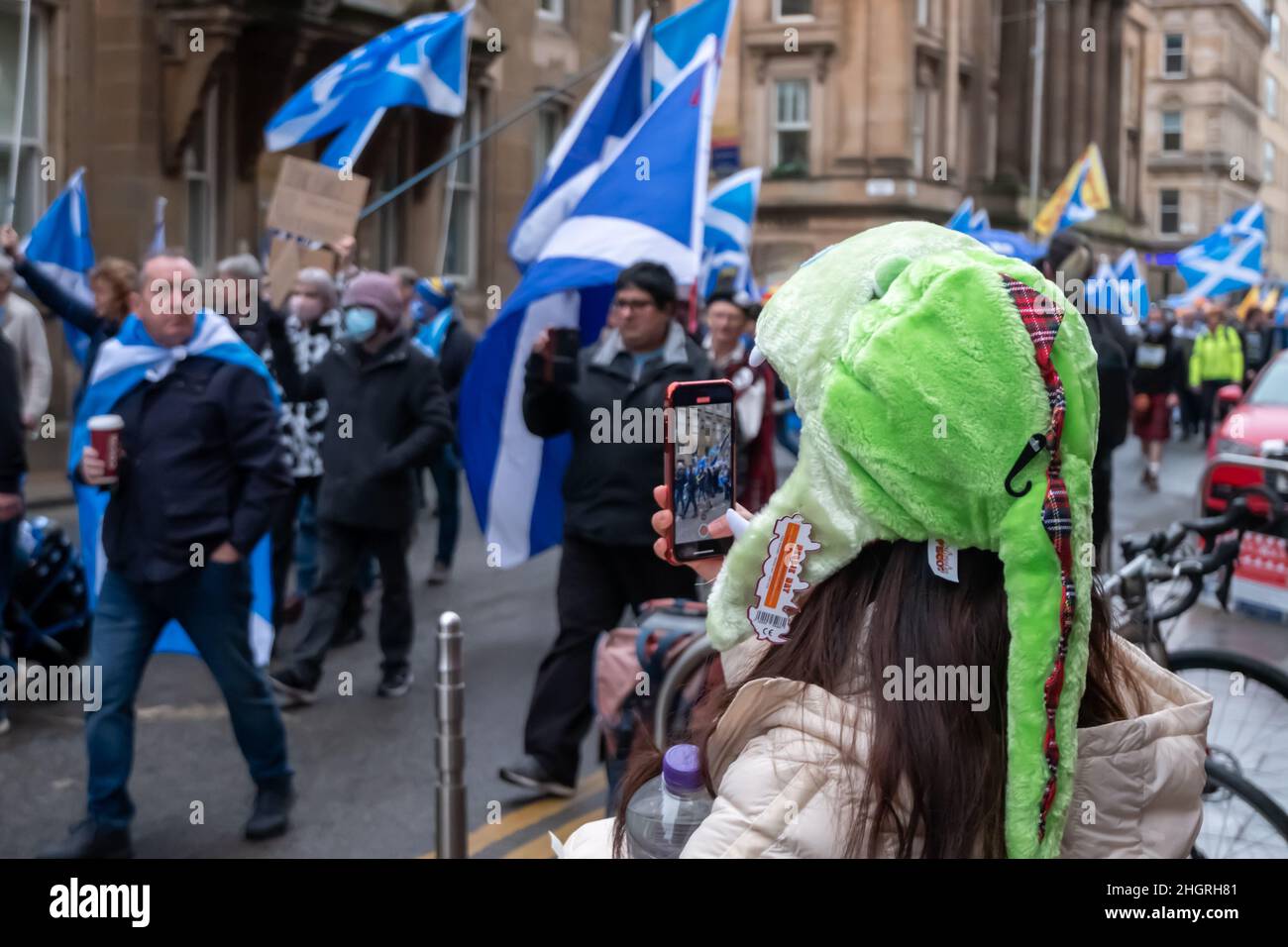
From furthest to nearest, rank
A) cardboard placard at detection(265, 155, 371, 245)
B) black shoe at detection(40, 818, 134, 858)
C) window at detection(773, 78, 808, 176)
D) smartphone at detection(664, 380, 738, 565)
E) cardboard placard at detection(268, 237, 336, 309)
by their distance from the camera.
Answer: window at detection(773, 78, 808, 176), cardboard placard at detection(268, 237, 336, 309), cardboard placard at detection(265, 155, 371, 245), black shoe at detection(40, 818, 134, 858), smartphone at detection(664, 380, 738, 565)

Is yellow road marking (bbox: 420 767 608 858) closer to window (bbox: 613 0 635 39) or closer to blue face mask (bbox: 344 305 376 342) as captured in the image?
blue face mask (bbox: 344 305 376 342)

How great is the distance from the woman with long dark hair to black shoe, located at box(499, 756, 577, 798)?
397cm

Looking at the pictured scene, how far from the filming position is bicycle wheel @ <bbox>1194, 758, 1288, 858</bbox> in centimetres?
390

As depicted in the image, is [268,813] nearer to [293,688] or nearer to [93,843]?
[93,843]

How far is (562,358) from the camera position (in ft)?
18.2

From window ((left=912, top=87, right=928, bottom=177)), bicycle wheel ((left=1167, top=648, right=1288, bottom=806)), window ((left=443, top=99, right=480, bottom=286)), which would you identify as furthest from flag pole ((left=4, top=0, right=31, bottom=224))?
window ((left=912, top=87, right=928, bottom=177))

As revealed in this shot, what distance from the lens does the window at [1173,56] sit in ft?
187

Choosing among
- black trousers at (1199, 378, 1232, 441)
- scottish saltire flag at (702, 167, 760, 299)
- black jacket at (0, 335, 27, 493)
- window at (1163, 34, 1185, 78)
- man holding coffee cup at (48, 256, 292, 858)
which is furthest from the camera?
window at (1163, 34, 1185, 78)

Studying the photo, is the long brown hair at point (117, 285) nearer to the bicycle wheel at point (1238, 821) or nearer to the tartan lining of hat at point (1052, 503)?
the bicycle wheel at point (1238, 821)

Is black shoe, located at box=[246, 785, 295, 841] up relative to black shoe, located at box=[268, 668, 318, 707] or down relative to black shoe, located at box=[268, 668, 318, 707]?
down

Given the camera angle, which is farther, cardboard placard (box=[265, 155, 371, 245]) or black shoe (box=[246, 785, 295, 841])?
cardboard placard (box=[265, 155, 371, 245])

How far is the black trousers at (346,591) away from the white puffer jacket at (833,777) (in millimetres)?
5190

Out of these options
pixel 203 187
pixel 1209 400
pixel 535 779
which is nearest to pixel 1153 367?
pixel 1209 400

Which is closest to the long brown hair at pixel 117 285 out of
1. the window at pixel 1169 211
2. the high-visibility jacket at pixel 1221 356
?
the high-visibility jacket at pixel 1221 356
